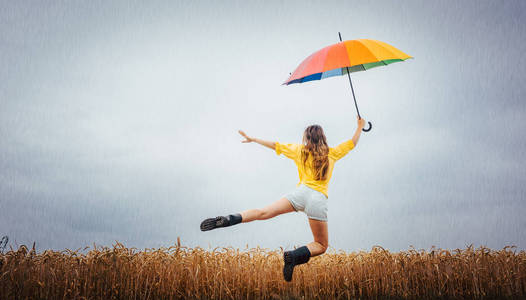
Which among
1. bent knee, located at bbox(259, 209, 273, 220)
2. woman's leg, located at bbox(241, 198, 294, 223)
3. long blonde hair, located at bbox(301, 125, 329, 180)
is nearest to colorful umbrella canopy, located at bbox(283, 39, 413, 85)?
long blonde hair, located at bbox(301, 125, 329, 180)

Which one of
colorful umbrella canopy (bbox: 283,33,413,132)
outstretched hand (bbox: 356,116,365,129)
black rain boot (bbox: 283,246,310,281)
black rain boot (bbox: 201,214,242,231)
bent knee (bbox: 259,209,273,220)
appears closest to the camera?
black rain boot (bbox: 201,214,242,231)

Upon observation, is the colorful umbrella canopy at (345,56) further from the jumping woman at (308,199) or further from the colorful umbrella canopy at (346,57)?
the jumping woman at (308,199)

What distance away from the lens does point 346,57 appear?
236 inches

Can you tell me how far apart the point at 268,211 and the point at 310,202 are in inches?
28.8

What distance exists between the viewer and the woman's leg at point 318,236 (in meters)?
5.63

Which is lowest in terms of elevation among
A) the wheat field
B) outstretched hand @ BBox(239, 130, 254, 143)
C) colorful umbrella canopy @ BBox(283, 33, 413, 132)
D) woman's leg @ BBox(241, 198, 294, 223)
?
the wheat field

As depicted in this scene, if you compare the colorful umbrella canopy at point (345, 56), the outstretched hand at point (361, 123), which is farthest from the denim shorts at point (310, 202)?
the colorful umbrella canopy at point (345, 56)

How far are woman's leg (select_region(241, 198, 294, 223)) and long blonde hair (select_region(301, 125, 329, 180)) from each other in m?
0.72

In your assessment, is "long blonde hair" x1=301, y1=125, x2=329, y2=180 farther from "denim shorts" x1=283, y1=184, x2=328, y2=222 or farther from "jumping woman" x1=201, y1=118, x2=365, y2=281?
"denim shorts" x1=283, y1=184, x2=328, y2=222

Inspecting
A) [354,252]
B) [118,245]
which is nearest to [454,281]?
[354,252]

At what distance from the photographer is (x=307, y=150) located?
19.8 ft

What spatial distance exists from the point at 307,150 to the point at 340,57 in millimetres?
1805

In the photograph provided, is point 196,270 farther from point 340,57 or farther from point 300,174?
point 340,57

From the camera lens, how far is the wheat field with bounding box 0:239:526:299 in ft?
20.5
